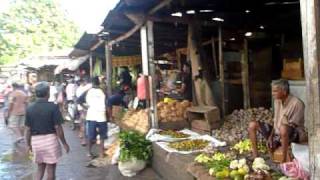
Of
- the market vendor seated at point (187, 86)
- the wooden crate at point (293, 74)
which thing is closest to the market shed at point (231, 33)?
the market vendor seated at point (187, 86)

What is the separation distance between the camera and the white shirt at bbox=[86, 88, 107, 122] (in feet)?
33.0

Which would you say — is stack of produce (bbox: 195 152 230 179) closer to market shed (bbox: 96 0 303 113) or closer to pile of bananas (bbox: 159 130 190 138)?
pile of bananas (bbox: 159 130 190 138)

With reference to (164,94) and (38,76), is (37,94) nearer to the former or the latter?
(164,94)

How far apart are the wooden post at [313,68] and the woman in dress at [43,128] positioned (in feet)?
13.7

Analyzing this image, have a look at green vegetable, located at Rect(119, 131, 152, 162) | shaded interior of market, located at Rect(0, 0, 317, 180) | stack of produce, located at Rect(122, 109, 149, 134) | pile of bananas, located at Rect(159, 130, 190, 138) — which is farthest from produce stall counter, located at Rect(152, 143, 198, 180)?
stack of produce, located at Rect(122, 109, 149, 134)

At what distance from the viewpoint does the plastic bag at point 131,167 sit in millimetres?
8516

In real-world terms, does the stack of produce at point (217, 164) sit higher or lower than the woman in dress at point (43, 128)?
lower

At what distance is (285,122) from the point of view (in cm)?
604

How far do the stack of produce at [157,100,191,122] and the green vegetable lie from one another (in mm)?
1478

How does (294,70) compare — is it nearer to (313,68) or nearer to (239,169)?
(239,169)

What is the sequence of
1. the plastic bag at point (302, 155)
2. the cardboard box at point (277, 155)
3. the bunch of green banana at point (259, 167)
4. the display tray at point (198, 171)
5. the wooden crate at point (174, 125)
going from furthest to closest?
1. the wooden crate at point (174, 125)
2. the cardboard box at point (277, 155)
3. the display tray at point (198, 171)
4. the bunch of green banana at point (259, 167)
5. the plastic bag at point (302, 155)

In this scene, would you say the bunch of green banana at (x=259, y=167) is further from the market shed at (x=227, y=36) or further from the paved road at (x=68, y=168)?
the paved road at (x=68, y=168)

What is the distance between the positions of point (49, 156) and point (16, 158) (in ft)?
17.3

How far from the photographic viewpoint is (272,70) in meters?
14.3
